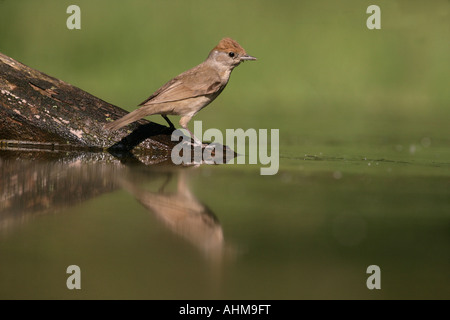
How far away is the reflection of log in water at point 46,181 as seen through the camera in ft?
10.1

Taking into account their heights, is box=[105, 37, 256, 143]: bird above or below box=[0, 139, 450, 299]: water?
above

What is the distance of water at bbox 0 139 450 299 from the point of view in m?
2.15

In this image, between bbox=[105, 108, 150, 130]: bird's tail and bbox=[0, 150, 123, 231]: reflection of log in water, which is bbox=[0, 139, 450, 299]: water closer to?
bbox=[0, 150, 123, 231]: reflection of log in water

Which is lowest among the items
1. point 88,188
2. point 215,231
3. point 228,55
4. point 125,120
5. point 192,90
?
point 215,231

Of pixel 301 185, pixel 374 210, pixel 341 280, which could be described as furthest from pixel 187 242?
pixel 301 185

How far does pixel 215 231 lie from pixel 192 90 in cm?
240

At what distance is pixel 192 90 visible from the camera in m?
5.06

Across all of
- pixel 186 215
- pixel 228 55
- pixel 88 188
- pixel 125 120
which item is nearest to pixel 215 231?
pixel 186 215

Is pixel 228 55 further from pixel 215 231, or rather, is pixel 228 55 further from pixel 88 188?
pixel 215 231

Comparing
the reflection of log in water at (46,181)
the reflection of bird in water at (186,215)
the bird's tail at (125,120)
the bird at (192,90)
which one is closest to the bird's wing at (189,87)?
the bird at (192,90)

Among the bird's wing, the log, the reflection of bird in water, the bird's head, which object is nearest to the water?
the reflection of bird in water

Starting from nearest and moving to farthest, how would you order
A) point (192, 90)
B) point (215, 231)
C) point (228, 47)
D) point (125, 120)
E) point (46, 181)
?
1. point (215, 231)
2. point (46, 181)
3. point (125, 120)
4. point (192, 90)
5. point (228, 47)

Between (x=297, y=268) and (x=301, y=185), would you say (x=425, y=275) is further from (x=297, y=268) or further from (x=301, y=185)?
(x=301, y=185)

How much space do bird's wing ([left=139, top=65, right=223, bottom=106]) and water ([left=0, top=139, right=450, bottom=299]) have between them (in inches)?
23.1
